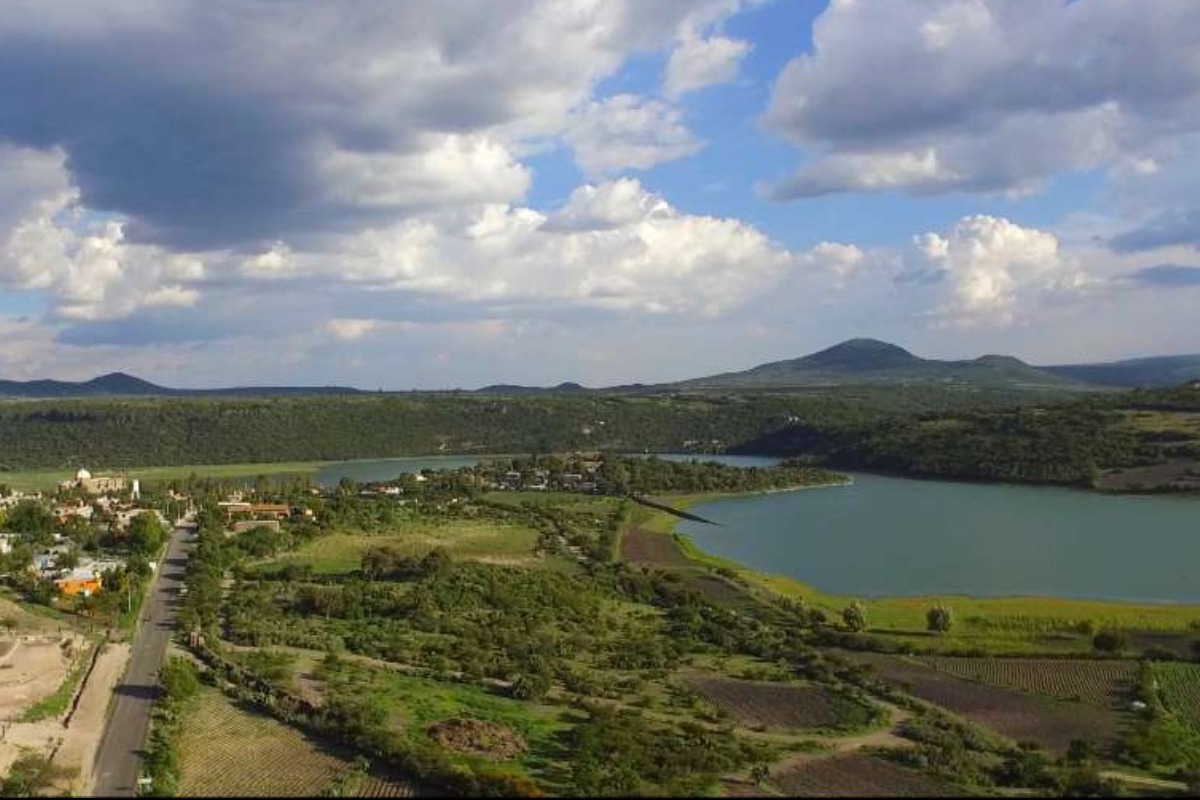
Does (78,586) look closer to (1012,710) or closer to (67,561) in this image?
(67,561)

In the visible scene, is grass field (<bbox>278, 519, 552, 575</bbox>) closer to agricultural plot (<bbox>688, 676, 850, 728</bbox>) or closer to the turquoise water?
agricultural plot (<bbox>688, 676, 850, 728</bbox>)

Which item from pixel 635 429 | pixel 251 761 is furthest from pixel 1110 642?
pixel 635 429

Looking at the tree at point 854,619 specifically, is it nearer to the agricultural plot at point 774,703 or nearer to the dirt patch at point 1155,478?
the agricultural plot at point 774,703

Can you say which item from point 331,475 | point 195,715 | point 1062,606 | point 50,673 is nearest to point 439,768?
point 195,715

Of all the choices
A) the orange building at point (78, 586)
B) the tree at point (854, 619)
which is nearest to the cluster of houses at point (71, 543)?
the orange building at point (78, 586)

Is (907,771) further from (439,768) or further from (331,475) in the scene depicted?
(331,475)
